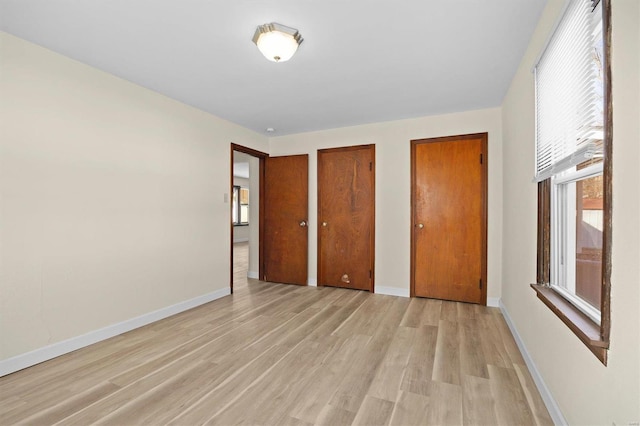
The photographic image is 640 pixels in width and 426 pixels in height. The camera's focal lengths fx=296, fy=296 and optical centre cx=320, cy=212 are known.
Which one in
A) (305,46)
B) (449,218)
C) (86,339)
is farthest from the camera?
(449,218)

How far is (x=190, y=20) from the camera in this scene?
192cm

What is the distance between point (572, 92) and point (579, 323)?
42.2 inches

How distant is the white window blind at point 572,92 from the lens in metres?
1.22

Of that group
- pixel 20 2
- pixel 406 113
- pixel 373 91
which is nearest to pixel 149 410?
pixel 20 2

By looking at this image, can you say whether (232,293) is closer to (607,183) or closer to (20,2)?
(20,2)

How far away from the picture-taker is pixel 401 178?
158 inches

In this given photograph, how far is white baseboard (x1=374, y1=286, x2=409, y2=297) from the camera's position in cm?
399

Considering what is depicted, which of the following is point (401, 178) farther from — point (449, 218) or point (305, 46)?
point (305, 46)

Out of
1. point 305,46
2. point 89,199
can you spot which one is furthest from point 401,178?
point 89,199

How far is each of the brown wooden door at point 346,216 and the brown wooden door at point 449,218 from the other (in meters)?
0.62

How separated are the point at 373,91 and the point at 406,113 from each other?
88 centimetres

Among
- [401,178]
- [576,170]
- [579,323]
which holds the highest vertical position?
[401,178]

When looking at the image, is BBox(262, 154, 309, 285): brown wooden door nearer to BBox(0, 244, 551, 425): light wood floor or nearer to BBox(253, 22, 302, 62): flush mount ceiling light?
BBox(0, 244, 551, 425): light wood floor

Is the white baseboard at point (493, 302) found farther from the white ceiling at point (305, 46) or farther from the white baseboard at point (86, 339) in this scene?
the white baseboard at point (86, 339)
